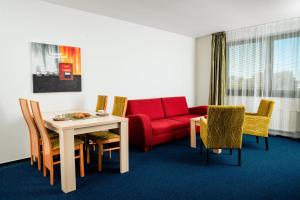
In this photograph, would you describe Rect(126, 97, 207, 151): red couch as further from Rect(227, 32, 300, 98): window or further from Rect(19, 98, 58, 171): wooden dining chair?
Rect(19, 98, 58, 171): wooden dining chair

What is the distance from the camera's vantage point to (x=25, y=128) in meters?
3.16

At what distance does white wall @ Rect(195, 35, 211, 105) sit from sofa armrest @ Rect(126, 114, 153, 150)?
2.71 m

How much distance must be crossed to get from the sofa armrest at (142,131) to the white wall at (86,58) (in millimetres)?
824

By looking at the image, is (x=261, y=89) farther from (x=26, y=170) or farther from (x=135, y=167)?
(x=26, y=170)

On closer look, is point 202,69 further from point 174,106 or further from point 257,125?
point 257,125

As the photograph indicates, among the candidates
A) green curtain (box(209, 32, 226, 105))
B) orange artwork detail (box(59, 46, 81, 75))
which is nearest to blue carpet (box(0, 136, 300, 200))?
orange artwork detail (box(59, 46, 81, 75))

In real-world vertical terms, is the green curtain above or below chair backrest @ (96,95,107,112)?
above

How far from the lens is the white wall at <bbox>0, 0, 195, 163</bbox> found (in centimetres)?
297

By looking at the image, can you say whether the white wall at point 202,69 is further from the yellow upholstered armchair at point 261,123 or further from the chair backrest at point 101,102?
the chair backrest at point 101,102

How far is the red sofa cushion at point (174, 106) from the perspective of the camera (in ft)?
15.4

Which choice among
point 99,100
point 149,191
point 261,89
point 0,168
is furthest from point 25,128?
point 261,89

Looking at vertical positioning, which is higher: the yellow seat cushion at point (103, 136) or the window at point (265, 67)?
the window at point (265, 67)

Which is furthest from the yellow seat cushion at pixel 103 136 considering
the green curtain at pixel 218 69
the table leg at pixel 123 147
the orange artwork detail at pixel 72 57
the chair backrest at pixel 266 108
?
the green curtain at pixel 218 69

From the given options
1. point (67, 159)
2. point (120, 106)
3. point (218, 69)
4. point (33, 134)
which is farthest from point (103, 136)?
point (218, 69)
